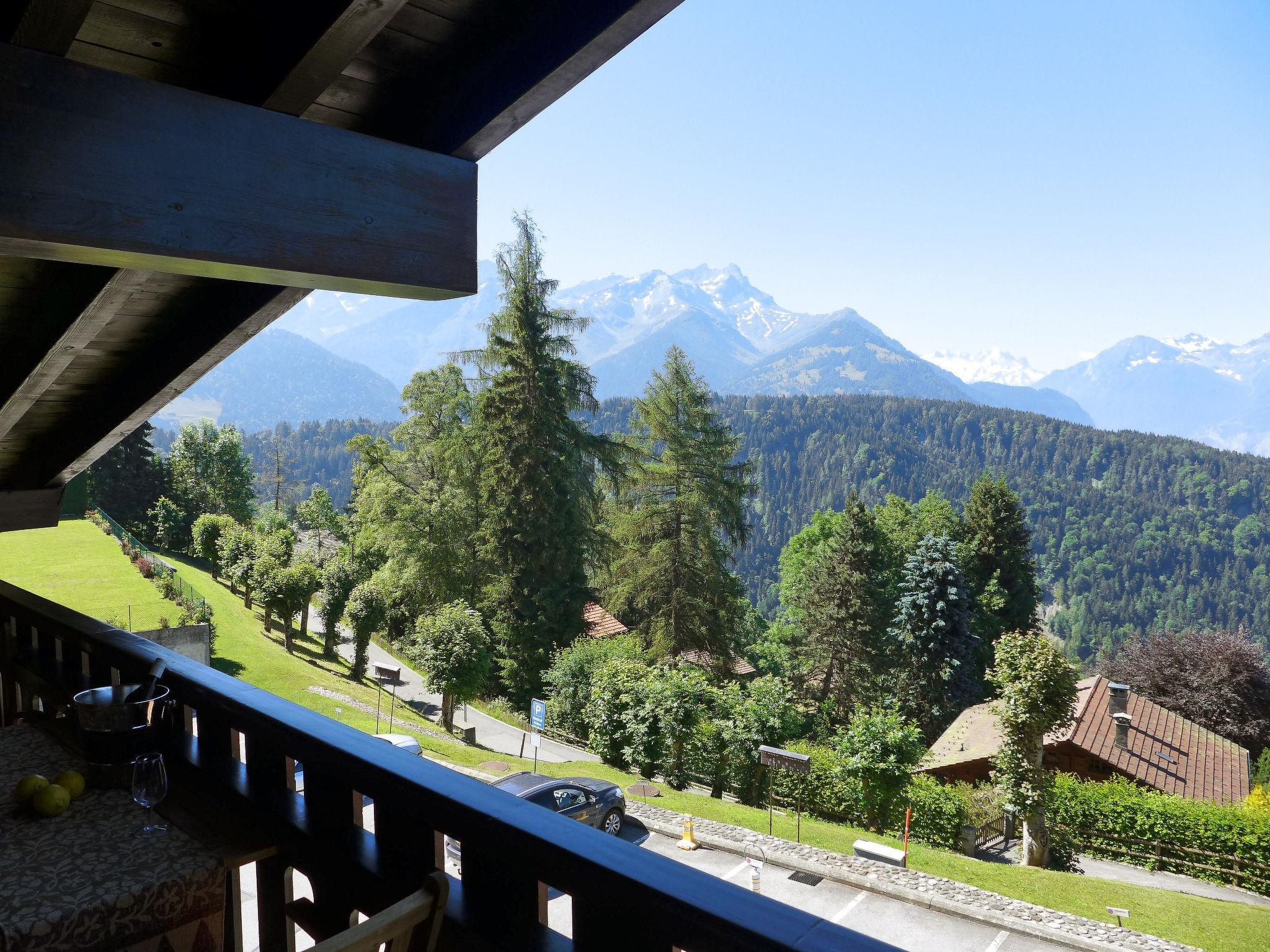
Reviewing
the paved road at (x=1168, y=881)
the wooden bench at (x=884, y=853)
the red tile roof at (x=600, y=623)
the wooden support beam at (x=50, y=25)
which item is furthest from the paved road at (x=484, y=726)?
the wooden support beam at (x=50, y=25)

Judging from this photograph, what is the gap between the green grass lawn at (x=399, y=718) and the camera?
995 cm

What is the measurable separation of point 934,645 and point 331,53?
82.6ft

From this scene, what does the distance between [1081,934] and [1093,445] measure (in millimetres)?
115038

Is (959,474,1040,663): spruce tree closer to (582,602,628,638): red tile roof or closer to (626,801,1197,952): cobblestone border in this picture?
(582,602,628,638): red tile roof

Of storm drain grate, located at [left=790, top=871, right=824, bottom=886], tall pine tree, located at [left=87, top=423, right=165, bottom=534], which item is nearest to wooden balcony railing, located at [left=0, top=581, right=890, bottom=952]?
storm drain grate, located at [left=790, top=871, right=824, bottom=886]

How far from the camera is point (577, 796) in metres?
9.23

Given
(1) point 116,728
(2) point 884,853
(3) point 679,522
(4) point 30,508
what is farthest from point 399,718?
(1) point 116,728

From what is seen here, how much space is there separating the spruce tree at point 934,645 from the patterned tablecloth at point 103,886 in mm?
24549

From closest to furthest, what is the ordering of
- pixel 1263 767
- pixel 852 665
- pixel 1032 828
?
1. pixel 1032 828
2. pixel 1263 767
3. pixel 852 665

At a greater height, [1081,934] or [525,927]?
[525,927]

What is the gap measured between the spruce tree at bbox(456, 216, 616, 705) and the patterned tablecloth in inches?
723

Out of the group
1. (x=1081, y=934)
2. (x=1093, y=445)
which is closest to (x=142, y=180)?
(x=1081, y=934)

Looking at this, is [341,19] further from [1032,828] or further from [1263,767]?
[1263,767]

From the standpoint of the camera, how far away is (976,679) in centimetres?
2438
